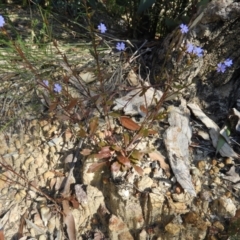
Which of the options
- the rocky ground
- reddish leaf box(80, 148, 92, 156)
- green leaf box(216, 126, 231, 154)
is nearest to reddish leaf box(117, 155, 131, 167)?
the rocky ground

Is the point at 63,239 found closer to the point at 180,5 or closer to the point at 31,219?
the point at 31,219

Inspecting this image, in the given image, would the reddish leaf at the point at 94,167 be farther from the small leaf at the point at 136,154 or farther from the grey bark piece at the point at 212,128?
the grey bark piece at the point at 212,128

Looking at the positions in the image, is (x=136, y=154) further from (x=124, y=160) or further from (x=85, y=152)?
(x=85, y=152)

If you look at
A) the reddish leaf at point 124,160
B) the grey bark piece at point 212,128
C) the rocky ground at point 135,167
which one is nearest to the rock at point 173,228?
the rocky ground at point 135,167

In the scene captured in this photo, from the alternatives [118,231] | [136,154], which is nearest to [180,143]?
[136,154]

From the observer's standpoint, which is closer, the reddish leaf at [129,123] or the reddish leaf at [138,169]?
the reddish leaf at [138,169]

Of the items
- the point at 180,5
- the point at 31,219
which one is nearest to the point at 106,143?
the point at 31,219
